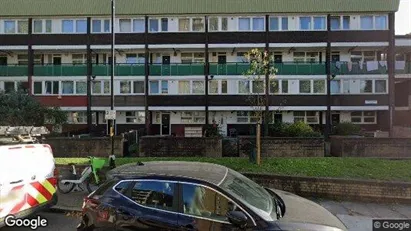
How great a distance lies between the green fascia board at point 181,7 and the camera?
2595 centimetres

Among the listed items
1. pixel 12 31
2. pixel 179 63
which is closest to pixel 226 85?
pixel 179 63

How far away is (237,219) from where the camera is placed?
373 cm

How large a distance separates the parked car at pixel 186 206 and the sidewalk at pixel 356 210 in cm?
235

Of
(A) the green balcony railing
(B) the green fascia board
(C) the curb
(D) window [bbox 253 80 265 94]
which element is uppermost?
(B) the green fascia board

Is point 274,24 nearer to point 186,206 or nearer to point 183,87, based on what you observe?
point 183,87

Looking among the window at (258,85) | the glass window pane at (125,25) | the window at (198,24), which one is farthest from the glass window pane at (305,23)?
the glass window pane at (125,25)

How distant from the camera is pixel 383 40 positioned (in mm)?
25562

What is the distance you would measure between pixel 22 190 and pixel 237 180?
3.55 m

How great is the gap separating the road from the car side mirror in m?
3.14

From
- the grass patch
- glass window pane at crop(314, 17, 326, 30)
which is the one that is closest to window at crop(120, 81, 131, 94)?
glass window pane at crop(314, 17, 326, 30)

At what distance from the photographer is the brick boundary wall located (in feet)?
25.3

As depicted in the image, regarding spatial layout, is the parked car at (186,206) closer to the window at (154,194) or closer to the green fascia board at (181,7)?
the window at (154,194)

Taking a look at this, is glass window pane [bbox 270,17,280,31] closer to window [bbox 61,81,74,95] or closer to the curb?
window [bbox 61,81,74,95]

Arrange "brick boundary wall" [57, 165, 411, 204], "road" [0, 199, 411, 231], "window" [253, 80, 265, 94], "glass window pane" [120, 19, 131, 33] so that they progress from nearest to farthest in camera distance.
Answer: "road" [0, 199, 411, 231], "brick boundary wall" [57, 165, 411, 204], "window" [253, 80, 265, 94], "glass window pane" [120, 19, 131, 33]
